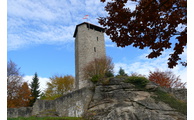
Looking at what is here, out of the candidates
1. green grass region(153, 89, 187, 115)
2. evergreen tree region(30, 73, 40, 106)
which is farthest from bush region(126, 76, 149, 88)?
evergreen tree region(30, 73, 40, 106)

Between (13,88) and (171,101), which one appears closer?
(171,101)

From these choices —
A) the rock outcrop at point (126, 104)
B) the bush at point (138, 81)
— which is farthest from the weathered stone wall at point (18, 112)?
the bush at point (138, 81)

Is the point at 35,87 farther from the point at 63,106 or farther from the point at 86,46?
the point at 63,106

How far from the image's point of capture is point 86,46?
99.1ft

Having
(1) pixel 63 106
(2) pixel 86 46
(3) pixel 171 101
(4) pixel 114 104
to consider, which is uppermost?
(2) pixel 86 46

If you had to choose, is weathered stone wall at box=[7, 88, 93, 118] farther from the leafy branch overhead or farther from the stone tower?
the leafy branch overhead

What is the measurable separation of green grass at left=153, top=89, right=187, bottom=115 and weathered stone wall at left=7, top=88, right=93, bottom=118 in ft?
21.5

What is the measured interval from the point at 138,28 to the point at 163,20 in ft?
2.00

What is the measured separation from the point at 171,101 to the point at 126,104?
13.2 feet

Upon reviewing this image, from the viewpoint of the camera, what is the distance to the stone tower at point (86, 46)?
29500 mm

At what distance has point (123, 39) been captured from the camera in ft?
15.6

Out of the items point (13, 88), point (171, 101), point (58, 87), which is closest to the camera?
point (171, 101)

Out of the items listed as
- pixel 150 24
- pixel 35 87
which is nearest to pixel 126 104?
pixel 150 24

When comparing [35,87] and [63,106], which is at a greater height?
[35,87]
